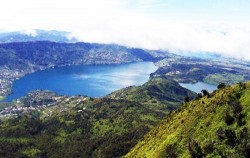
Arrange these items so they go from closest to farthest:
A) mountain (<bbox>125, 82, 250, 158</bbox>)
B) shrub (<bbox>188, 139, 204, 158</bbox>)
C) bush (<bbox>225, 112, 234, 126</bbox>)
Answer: mountain (<bbox>125, 82, 250, 158</bbox>) < shrub (<bbox>188, 139, 204, 158</bbox>) < bush (<bbox>225, 112, 234, 126</bbox>)

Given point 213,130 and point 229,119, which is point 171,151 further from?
point 229,119

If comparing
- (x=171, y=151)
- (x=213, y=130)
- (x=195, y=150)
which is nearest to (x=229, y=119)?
(x=213, y=130)

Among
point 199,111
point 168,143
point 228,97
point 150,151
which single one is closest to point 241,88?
point 228,97

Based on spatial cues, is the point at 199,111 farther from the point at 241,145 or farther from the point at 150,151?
the point at 241,145

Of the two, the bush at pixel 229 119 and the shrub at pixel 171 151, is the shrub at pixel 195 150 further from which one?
the bush at pixel 229 119

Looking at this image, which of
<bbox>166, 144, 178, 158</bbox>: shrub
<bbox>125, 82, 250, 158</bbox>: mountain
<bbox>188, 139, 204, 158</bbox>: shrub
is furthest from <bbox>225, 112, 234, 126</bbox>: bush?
<bbox>166, 144, 178, 158</bbox>: shrub

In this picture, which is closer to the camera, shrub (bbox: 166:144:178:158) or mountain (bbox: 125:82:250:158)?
mountain (bbox: 125:82:250:158)

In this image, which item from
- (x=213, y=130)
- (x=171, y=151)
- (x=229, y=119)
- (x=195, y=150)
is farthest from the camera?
(x=171, y=151)

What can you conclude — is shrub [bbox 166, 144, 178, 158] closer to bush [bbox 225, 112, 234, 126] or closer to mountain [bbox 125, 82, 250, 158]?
mountain [bbox 125, 82, 250, 158]

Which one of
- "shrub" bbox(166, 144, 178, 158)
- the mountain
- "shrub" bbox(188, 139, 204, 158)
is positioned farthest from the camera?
"shrub" bbox(166, 144, 178, 158)
